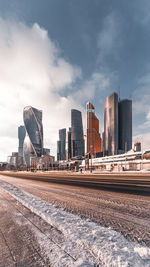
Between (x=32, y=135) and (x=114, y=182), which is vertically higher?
(x=32, y=135)

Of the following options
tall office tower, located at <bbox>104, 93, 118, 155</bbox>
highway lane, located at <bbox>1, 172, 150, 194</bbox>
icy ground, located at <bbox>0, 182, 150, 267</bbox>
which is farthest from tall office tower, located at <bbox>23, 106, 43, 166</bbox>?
icy ground, located at <bbox>0, 182, 150, 267</bbox>

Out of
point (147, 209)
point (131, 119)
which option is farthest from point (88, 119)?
point (147, 209)

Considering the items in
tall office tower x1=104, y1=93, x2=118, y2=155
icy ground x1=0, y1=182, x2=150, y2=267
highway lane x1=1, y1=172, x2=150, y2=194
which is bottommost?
highway lane x1=1, y1=172, x2=150, y2=194

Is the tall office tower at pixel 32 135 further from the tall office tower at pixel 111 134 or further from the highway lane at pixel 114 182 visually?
the highway lane at pixel 114 182

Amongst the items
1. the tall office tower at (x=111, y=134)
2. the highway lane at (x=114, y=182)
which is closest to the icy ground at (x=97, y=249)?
the highway lane at (x=114, y=182)

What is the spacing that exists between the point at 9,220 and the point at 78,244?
1546 millimetres

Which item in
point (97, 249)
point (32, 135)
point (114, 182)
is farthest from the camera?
point (32, 135)

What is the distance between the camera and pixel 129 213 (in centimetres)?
270

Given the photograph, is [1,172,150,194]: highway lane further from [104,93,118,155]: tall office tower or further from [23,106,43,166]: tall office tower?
[104,93,118,155]: tall office tower

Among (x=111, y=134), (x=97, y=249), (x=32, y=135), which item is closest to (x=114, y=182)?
(x=97, y=249)

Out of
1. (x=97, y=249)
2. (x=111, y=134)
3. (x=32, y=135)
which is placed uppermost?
(x=111, y=134)

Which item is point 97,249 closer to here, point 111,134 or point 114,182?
point 114,182

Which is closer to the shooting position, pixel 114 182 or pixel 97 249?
pixel 97 249

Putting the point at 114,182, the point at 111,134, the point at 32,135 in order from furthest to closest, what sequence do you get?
the point at 111,134 < the point at 32,135 < the point at 114,182
